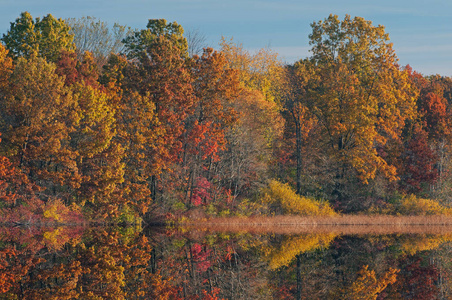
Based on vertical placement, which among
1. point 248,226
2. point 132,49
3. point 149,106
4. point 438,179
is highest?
point 132,49

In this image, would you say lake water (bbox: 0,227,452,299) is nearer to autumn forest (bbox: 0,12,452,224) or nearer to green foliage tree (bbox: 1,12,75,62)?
autumn forest (bbox: 0,12,452,224)

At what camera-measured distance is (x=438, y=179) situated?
62.2 meters

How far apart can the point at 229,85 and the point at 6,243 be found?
84.0ft

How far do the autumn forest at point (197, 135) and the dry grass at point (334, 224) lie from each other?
98 cm

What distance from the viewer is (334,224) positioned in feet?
185

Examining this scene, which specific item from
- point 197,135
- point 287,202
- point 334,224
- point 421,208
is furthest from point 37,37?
point 421,208

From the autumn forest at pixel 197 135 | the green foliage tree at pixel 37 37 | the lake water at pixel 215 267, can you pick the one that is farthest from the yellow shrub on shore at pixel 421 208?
the green foliage tree at pixel 37 37

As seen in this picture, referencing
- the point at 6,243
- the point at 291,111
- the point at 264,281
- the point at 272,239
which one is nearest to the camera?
the point at 264,281

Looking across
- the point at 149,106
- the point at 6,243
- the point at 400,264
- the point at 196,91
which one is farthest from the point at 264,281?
the point at 196,91

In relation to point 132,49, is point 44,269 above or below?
below

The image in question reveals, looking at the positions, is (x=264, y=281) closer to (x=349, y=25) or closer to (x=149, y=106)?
(x=149, y=106)

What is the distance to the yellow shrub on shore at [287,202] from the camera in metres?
54.9

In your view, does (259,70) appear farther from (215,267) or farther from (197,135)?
(215,267)

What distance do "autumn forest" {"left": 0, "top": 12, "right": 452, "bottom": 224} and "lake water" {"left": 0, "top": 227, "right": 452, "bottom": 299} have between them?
775cm
